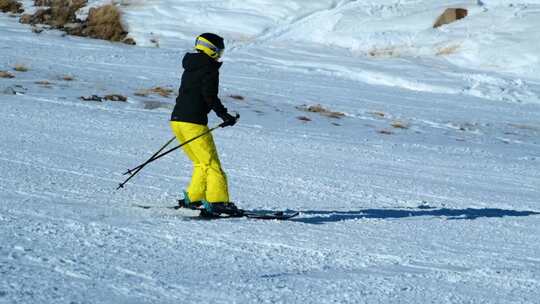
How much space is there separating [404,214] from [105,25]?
966 inches

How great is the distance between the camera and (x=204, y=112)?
7.36m

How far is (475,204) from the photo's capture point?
973cm

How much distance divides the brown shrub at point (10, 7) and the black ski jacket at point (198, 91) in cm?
2752

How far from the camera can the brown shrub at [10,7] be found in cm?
3316

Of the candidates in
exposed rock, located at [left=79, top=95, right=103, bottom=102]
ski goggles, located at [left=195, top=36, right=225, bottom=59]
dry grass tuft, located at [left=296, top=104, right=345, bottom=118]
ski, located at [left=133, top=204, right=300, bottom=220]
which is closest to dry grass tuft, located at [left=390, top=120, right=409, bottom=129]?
dry grass tuft, located at [left=296, top=104, right=345, bottom=118]

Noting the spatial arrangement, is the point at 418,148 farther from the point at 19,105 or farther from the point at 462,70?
the point at 462,70

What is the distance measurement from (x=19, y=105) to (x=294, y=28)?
785 inches

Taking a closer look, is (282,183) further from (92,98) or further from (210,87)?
(92,98)

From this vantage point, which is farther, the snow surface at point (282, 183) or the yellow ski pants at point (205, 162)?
the yellow ski pants at point (205, 162)

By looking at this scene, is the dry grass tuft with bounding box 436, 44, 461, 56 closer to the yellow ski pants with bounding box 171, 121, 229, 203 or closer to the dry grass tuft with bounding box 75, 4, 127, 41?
the dry grass tuft with bounding box 75, 4, 127, 41

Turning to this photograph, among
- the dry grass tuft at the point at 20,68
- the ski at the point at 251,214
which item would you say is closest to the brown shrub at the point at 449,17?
the dry grass tuft at the point at 20,68

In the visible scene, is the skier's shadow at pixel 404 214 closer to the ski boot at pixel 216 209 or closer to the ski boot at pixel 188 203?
the ski boot at pixel 216 209

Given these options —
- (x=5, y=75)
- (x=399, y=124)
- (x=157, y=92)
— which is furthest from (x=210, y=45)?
(x=399, y=124)

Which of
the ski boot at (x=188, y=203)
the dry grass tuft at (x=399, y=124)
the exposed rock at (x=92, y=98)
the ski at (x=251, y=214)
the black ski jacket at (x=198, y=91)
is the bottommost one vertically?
the dry grass tuft at (x=399, y=124)
